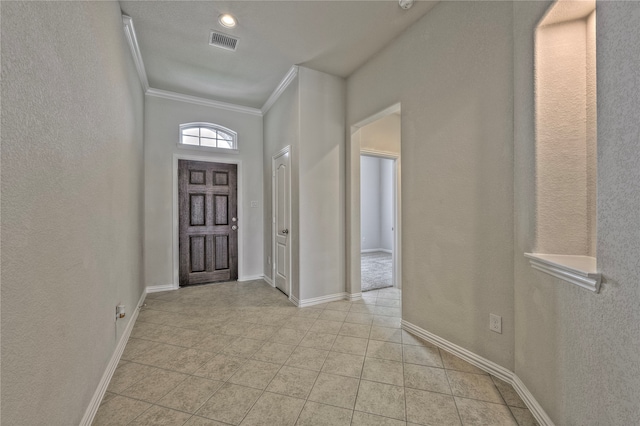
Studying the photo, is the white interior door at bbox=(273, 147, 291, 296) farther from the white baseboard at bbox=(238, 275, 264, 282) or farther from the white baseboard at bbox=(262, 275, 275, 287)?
the white baseboard at bbox=(238, 275, 264, 282)

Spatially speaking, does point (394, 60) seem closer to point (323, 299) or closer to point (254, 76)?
point (254, 76)

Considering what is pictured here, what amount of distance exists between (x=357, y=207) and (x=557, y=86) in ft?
7.33

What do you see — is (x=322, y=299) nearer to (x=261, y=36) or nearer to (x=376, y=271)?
(x=376, y=271)

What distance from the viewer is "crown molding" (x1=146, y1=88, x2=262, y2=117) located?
3893mm

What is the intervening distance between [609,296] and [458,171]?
4.13ft

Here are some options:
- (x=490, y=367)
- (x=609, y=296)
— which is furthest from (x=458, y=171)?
(x=490, y=367)

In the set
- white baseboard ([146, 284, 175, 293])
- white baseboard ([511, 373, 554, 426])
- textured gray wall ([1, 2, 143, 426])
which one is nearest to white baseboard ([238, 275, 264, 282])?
white baseboard ([146, 284, 175, 293])

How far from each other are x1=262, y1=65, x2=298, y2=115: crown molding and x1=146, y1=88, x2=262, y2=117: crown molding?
0.27 m

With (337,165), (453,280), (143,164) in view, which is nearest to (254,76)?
(337,165)

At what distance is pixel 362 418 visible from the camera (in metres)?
1.47

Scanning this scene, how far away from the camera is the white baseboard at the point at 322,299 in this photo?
320 cm

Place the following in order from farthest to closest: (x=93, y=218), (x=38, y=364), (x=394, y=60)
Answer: (x=394, y=60), (x=93, y=218), (x=38, y=364)

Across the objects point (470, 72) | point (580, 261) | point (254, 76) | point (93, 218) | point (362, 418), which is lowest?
point (362, 418)

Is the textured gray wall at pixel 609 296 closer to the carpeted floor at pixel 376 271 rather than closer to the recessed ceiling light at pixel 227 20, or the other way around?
the recessed ceiling light at pixel 227 20
